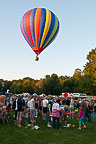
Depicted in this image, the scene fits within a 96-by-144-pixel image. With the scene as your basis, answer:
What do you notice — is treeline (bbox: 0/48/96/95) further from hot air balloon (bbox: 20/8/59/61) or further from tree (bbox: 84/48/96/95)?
hot air balloon (bbox: 20/8/59/61)

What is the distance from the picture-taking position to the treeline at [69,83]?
46.3 metres

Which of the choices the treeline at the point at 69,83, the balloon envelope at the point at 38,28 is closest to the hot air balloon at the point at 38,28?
the balloon envelope at the point at 38,28

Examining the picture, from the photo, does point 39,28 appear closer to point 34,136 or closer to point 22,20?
point 22,20

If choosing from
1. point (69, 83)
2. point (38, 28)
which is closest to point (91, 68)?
point (38, 28)

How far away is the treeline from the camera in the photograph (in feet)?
152

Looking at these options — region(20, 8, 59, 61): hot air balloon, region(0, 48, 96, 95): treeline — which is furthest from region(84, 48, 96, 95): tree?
region(20, 8, 59, 61): hot air balloon

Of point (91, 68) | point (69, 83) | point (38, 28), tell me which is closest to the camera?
point (38, 28)

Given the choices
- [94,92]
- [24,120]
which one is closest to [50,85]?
[94,92]

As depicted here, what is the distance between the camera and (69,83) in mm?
82438

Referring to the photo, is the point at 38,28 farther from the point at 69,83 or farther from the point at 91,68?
the point at 69,83

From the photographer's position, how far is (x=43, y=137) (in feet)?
30.5

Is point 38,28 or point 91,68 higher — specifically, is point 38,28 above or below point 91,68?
above

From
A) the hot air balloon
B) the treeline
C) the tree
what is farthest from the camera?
the treeline

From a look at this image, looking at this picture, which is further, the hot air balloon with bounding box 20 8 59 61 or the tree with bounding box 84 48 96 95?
the tree with bounding box 84 48 96 95
